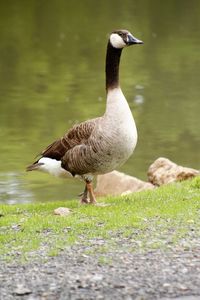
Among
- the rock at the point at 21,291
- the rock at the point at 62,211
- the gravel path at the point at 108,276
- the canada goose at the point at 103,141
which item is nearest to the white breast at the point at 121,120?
the canada goose at the point at 103,141

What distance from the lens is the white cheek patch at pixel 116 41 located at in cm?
1091

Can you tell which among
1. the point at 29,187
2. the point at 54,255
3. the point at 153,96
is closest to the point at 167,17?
the point at 153,96

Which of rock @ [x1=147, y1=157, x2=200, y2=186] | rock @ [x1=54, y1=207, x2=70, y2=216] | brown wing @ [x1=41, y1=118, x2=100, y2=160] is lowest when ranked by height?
rock @ [x1=147, y1=157, x2=200, y2=186]

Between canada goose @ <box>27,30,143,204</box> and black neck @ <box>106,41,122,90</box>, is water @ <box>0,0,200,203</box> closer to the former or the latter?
canada goose @ <box>27,30,143,204</box>

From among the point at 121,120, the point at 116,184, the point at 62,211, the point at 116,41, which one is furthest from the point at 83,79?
the point at 62,211

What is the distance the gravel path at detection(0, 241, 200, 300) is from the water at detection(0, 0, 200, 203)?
755 centimetres

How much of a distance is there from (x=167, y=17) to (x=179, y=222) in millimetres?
34846

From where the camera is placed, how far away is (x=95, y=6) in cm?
4709

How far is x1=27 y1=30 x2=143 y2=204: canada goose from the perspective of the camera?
10398 mm

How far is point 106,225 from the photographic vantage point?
916 cm

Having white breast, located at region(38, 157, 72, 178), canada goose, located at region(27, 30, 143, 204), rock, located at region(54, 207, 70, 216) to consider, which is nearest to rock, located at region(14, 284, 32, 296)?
rock, located at region(54, 207, 70, 216)

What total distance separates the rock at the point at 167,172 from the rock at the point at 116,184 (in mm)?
242

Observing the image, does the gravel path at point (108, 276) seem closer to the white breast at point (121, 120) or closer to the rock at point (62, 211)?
the rock at point (62, 211)

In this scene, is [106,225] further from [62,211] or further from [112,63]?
[112,63]
